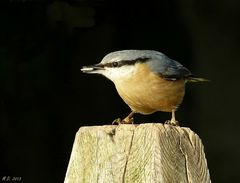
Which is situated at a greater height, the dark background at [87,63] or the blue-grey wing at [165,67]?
the blue-grey wing at [165,67]

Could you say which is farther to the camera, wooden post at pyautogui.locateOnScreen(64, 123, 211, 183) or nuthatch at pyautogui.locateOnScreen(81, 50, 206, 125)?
nuthatch at pyautogui.locateOnScreen(81, 50, 206, 125)

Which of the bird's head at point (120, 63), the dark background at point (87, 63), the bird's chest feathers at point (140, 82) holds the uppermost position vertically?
the bird's head at point (120, 63)

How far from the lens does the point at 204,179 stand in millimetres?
2305

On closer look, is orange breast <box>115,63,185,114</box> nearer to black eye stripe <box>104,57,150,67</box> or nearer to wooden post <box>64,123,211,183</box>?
black eye stripe <box>104,57,150,67</box>

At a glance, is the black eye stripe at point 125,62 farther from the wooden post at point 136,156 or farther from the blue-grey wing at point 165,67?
the wooden post at point 136,156

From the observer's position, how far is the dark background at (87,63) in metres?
6.32

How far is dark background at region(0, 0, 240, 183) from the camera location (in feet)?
20.7

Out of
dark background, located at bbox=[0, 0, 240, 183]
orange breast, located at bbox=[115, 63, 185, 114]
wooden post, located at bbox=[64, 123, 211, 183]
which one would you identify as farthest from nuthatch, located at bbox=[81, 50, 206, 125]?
dark background, located at bbox=[0, 0, 240, 183]

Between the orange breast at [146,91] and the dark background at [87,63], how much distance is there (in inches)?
94.6

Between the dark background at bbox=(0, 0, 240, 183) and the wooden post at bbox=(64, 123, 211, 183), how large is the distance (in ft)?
12.9

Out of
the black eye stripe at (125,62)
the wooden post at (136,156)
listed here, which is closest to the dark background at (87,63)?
the black eye stripe at (125,62)

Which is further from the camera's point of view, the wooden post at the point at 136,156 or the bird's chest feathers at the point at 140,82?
the bird's chest feathers at the point at 140,82

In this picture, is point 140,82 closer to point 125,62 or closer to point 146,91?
point 146,91

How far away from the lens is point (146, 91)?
3.98 meters
